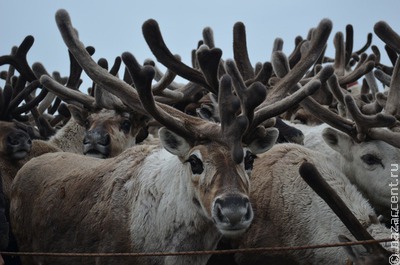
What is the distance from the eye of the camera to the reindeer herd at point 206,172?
434cm

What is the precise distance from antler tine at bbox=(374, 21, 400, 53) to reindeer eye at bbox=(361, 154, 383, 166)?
1338mm

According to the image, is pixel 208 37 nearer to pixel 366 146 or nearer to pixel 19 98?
pixel 19 98

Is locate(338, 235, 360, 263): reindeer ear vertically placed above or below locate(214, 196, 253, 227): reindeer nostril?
below

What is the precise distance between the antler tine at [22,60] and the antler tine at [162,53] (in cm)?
382

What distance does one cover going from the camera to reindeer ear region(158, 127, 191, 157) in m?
4.59

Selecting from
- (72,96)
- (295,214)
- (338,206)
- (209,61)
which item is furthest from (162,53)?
(72,96)

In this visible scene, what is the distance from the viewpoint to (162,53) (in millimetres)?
5371

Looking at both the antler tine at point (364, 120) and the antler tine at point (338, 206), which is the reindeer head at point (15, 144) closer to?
the antler tine at point (364, 120)

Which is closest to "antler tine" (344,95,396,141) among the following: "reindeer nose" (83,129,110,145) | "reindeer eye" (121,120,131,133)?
"reindeer eye" (121,120,131,133)

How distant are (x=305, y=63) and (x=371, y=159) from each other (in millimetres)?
1206

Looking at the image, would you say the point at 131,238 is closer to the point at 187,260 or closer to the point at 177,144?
the point at 187,260

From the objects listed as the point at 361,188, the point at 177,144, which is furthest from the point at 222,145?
the point at 361,188

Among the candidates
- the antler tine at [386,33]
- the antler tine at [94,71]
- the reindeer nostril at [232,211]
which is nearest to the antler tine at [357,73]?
the antler tine at [386,33]

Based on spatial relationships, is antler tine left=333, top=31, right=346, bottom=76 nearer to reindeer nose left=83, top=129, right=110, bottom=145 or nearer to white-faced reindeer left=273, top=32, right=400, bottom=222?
white-faced reindeer left=273, top=32, right=400, bottom=222
